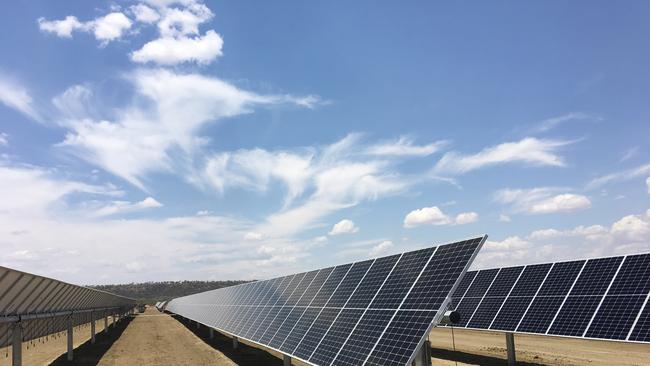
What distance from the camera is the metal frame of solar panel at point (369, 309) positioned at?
13.9 metres

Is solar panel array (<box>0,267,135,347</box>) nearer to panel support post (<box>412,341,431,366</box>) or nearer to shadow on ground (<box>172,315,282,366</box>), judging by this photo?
shadow on ground (<box>172,315,282,366</box>)

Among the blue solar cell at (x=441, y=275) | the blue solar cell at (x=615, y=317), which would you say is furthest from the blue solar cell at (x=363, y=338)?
the blue solar cell at (x=615, y=317)

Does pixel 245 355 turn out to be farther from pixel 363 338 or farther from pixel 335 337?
pixel 363 338

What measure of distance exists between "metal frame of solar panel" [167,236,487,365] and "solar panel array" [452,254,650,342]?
9.91 meters

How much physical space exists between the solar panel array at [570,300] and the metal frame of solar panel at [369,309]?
991 centimetres

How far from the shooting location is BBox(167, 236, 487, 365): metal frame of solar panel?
45.5 feet

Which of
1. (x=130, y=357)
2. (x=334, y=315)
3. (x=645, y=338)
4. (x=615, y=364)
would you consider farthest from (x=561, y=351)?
(x=130, y=357)

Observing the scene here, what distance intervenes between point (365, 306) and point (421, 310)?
162 inches

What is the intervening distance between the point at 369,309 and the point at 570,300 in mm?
13369

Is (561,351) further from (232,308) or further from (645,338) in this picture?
(232,308)

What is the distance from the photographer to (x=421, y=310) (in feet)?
46.6

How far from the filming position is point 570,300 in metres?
25.0

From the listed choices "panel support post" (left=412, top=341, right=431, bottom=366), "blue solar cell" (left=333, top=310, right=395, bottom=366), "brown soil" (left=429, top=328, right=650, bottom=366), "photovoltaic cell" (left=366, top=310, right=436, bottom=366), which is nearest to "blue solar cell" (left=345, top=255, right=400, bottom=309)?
"blue solar cell" (left=333, top=310, right=395, bottom=366)

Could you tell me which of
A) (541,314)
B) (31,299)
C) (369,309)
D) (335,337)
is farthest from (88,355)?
(541,314)
